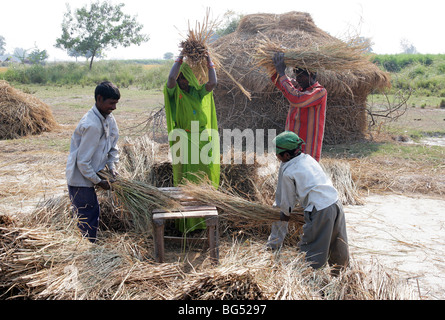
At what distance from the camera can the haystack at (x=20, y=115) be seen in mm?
8602

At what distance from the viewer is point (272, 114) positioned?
24.5ft

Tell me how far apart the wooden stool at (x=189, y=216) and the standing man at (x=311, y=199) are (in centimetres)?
53

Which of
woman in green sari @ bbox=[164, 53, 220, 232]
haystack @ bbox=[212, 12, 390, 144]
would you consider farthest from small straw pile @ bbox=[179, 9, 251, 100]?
haystack @ bbox=[212, 12, 390, 144]

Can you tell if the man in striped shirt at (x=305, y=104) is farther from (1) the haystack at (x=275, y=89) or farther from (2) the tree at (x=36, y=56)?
(2) the tree at (x=36, y=56)

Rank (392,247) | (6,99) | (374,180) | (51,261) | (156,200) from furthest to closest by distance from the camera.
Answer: (6,99) → (374,180) → (392,247) → (156,200) → (51,261)

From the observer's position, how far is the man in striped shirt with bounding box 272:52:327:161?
332 centimetres

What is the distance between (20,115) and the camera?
865 centimetres

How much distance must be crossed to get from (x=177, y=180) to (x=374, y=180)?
311 centimetres

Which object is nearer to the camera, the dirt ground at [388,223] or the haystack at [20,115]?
the dirt ground at [388,223]

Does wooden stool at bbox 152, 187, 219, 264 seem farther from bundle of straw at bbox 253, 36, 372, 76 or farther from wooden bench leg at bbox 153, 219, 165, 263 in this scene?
bundle of straw at bbox 253, 36, 372, 76

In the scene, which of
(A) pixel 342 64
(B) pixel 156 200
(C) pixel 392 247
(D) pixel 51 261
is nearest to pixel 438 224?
(C) pixel 392 247

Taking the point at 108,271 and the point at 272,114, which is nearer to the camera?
the point at 108,271

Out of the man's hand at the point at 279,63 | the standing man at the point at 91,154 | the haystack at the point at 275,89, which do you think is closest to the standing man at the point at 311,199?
the man's hand at the point at 279,63
